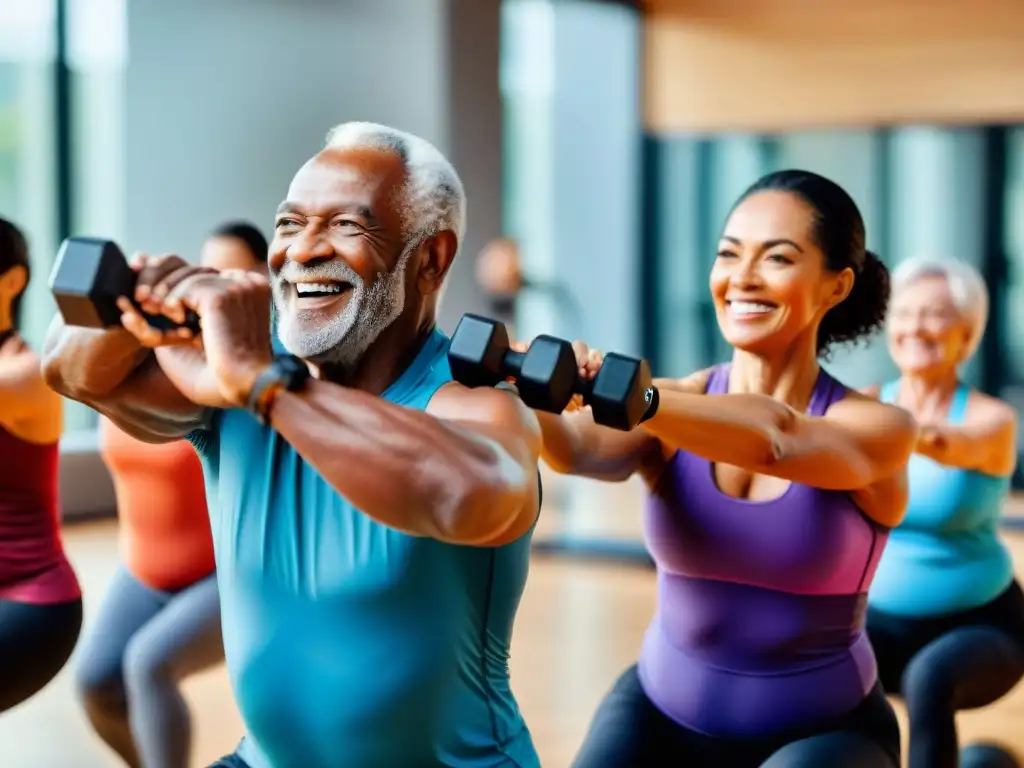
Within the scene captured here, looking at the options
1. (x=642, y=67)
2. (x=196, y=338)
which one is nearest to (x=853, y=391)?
(x=196, y=338)

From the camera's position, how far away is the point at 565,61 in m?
8.77

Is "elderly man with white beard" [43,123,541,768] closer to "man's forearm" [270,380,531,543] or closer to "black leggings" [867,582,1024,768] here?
"man's forearm" [270,380,531,543]

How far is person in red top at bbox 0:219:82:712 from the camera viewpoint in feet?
7.01

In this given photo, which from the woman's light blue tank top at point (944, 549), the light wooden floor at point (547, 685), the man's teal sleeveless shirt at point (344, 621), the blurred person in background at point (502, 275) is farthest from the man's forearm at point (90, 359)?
the blurred person in background at point (502, 275)

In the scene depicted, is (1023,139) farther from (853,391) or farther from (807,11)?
(853,391)

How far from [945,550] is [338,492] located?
181 cm

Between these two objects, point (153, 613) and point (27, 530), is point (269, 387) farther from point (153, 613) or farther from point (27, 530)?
point (153, 613)

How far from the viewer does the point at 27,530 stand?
2.22 metres

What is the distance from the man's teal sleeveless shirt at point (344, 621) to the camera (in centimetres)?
121

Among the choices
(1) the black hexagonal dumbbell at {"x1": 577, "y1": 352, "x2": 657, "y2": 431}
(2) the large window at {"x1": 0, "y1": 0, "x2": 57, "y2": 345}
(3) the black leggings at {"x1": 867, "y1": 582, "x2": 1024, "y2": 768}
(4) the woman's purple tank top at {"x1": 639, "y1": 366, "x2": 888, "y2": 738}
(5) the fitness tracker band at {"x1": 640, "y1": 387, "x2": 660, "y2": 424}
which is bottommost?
(3) the black leggings at {"x1": 867, "y1": 582, "x2": 1024, "y2": 768}

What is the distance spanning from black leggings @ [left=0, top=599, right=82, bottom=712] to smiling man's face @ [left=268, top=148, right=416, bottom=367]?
3.63 feet

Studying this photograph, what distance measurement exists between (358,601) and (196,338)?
0.93ft

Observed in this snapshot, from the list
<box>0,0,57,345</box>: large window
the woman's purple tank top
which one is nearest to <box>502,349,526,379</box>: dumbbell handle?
the woman's purple tank top

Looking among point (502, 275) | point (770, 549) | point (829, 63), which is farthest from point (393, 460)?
point (829, 63)
